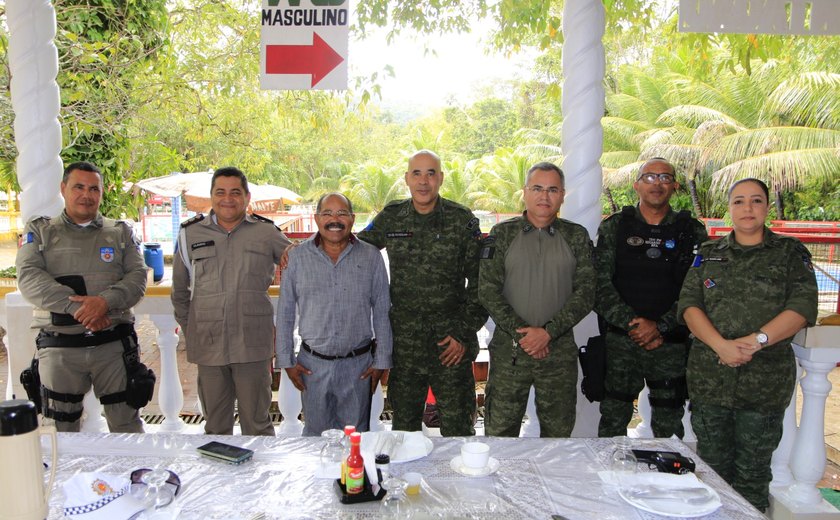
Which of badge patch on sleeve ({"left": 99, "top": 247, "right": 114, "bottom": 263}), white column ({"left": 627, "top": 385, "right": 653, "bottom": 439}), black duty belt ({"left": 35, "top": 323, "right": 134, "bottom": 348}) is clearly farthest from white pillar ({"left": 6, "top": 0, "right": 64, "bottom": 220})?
white column ({"left": 627, "top": 385, "right": 653, "bottom": 439})

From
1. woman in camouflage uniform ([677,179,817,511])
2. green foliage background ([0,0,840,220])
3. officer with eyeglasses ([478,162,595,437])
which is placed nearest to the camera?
woman in camouflage uniform ([677,179,817,511])

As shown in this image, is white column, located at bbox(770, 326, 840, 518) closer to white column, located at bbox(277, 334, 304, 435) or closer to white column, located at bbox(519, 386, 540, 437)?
white column, located at bbox(519, 386, 540, 437)

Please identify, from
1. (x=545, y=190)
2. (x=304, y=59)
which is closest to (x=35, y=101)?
(x=304, y=59)

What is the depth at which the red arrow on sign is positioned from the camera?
3.16 meters

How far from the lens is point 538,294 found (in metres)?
2.75

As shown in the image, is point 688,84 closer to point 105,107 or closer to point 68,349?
point 105,107

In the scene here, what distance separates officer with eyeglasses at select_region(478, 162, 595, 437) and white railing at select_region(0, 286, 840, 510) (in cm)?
58

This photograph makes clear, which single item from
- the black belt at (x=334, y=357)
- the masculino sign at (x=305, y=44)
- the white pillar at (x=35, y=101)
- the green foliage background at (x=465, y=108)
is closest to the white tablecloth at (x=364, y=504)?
the black belt at (x=334, y=357)

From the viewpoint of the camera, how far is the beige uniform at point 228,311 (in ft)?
9.14

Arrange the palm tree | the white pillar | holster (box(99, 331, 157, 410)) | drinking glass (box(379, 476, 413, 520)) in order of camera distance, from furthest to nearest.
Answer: the palm tree → the white pillar → holster (box(99, 331, 157, 410)) → drinking glass (box(379, 476, 413, 520))

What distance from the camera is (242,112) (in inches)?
349

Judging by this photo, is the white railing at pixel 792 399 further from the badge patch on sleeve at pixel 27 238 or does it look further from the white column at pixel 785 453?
the badge patch on sleeve at pixel 27 238

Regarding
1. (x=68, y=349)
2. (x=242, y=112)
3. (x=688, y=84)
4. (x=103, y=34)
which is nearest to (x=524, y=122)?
(x=688, y=84)

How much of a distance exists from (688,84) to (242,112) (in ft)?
46.2
